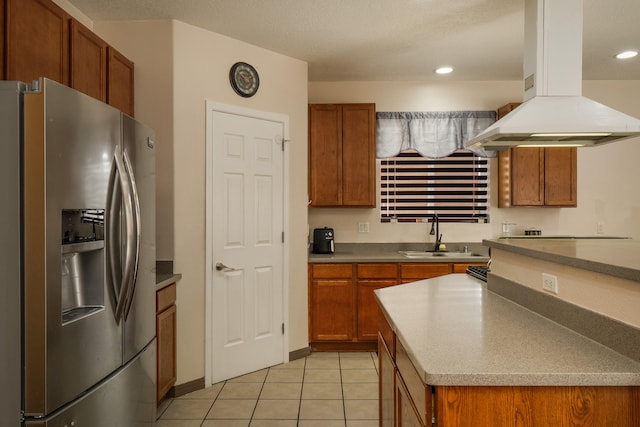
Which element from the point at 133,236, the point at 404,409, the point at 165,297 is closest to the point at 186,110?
the point at 165,297

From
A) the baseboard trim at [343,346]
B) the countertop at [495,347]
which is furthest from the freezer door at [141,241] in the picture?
the baseboard trim at [343,346]

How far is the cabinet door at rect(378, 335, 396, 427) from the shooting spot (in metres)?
1.88

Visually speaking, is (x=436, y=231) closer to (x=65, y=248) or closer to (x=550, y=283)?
(x=550, y=283)

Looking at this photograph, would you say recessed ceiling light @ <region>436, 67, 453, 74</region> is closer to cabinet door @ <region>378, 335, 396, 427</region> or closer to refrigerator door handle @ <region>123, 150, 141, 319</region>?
cabinet door @ <region>378, 335, 396, 427</region>

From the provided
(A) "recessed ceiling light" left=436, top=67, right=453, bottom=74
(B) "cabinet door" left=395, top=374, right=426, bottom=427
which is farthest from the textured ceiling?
(B) "cabinet door" left=395, top=374, right=426, bottom=427

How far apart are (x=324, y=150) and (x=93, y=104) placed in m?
2.73

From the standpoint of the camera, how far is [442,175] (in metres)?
4.62

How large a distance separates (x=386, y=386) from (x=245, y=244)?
178cm

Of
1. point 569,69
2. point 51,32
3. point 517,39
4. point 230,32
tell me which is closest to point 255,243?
point 230,32

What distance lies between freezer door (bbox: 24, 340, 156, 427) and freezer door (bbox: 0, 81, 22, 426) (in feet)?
0.56

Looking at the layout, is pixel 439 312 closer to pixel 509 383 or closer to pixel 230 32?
pixel 509 383

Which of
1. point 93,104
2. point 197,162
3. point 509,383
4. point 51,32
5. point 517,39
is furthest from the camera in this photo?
point 517,39

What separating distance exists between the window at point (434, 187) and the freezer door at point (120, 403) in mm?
3006

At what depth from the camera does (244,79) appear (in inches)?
137
